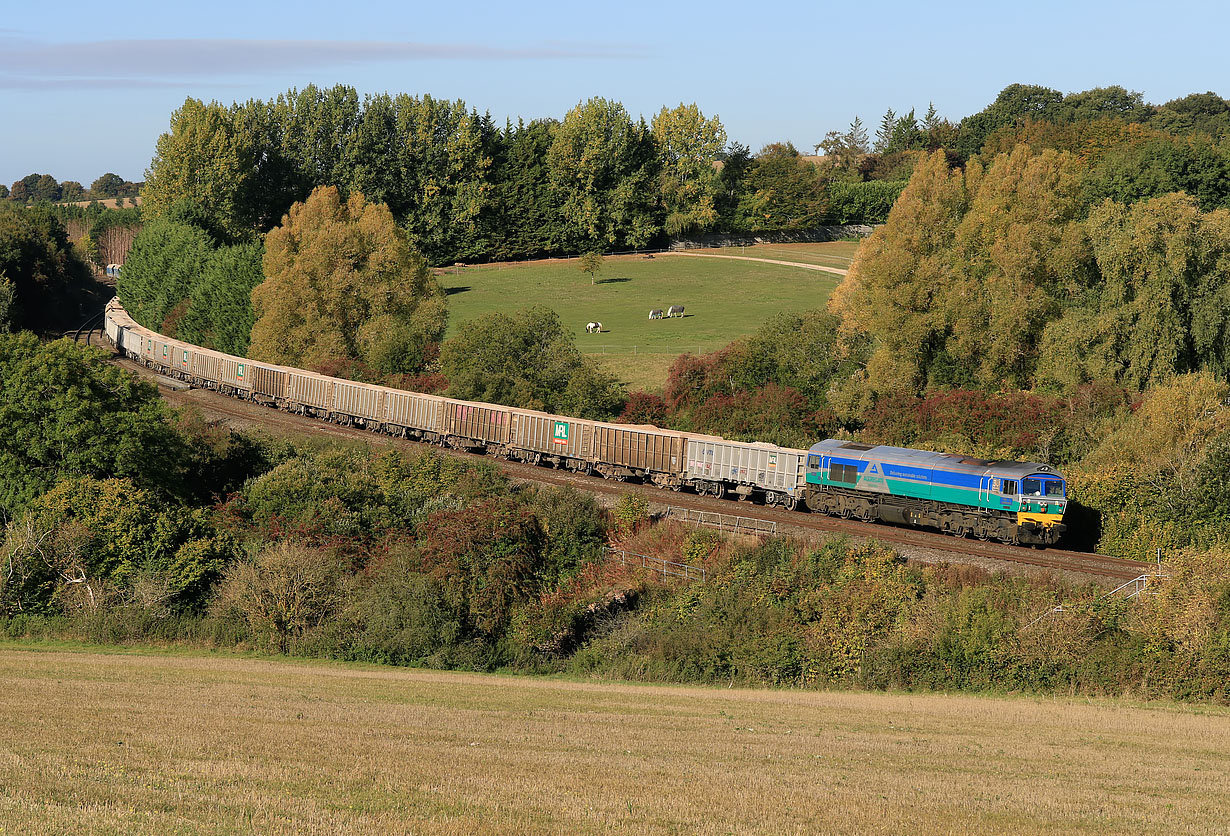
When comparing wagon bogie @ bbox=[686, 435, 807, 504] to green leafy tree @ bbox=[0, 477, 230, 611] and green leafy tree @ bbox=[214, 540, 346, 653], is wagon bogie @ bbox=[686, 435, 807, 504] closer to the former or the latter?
green leafy tree @ bbox=[214, 540, 346, 653]

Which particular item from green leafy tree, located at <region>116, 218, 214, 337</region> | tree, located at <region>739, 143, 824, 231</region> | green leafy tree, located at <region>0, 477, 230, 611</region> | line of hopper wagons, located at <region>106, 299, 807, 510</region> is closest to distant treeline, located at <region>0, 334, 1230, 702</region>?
green leafy tree, located at <region>0, 477, 230, 611</region>

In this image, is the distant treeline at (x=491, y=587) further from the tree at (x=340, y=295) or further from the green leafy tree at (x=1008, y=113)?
the green leafy tree at (x=1008, y=113)

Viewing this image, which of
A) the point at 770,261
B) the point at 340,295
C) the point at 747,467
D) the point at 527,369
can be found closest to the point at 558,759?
the point at 747,467

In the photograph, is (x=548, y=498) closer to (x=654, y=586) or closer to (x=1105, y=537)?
(x=654, y=586)

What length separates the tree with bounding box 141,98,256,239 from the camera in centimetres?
12544

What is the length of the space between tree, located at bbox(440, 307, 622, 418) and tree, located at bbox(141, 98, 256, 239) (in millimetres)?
70893

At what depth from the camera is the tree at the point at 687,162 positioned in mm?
142000

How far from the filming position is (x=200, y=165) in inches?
4990

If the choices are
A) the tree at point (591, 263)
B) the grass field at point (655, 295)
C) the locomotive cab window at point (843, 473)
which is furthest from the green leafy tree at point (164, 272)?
the locomotive cab window at point (843, 473)

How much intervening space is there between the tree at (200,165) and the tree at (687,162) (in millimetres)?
52854

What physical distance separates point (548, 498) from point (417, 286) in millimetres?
40623

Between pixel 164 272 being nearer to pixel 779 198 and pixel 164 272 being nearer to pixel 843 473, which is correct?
pixel 779 198

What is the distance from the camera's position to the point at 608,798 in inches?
703

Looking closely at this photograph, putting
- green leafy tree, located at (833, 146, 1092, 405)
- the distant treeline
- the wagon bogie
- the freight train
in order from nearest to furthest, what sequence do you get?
the distant treeline < the freight train < the wagon bogie < green leafy tree, located at (833, 146, 1092, 405)
